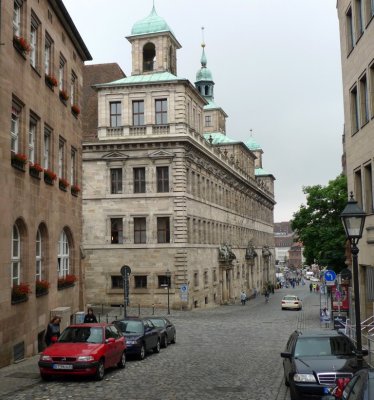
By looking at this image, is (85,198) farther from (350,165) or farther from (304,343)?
(304,343)

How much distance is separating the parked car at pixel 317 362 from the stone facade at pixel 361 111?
8161 millimetres

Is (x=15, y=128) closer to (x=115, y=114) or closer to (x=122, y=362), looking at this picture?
(x=122, y=362)

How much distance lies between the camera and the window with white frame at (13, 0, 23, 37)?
65.9ft

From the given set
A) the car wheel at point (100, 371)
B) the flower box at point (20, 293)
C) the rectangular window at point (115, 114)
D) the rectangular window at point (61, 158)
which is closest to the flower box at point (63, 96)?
the rectangular window at point (61, 158)

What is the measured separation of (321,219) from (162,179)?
1293cm

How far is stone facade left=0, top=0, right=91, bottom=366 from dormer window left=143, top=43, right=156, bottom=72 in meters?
24.2

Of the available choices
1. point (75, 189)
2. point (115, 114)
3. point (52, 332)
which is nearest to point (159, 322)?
point (52, 332)

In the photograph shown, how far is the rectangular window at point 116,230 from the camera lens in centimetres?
4828

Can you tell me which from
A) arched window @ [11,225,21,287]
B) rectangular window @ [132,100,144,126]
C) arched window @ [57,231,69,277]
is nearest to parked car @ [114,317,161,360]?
arched window @ [11,225,21,287]

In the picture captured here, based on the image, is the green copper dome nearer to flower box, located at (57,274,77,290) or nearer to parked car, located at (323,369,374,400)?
flower box, located at (57,274,77,290)

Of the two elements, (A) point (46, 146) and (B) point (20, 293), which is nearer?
(B) point (20, 293)

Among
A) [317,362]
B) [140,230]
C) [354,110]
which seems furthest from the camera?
[140,230]

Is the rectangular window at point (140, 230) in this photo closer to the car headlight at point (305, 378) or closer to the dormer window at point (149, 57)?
the dormer window at point (149, 57)

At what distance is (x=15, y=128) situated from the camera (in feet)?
65.7
